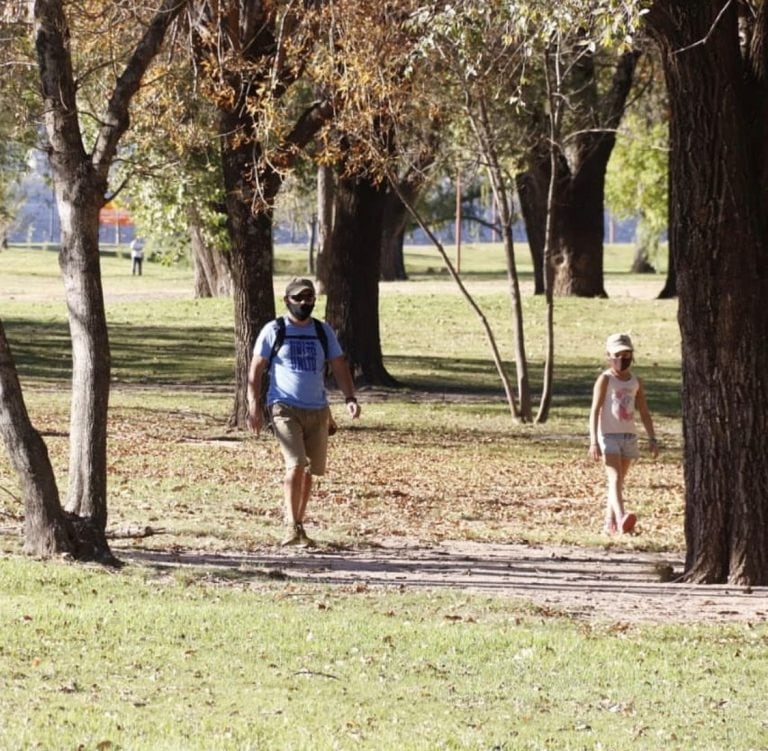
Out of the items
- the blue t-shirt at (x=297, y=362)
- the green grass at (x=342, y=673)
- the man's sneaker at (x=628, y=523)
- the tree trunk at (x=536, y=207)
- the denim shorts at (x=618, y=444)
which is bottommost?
the man's sneaker at (x=628, y=523)

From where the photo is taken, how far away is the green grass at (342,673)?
7.24m

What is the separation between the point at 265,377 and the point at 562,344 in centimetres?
2139

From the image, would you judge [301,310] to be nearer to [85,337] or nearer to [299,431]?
[299,431]

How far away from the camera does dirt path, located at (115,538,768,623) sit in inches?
436

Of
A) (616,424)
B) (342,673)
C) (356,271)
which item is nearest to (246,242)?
(356,271)

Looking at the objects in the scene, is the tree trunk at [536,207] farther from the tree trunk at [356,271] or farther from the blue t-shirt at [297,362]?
the blue t-shirt at [297,362]

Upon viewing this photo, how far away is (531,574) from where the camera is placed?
12.7 metres

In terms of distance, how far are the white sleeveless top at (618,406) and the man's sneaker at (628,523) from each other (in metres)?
0.69

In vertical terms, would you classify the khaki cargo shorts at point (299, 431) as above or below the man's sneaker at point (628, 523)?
above

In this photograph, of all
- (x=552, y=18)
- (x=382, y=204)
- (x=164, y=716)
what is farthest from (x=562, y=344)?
(x=164, y=716)

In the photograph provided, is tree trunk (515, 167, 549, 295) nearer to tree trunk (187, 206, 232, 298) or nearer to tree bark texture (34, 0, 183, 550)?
tree trunk (187, 206, 232, 298)

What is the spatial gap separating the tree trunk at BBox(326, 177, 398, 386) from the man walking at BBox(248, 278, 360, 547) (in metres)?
12.5

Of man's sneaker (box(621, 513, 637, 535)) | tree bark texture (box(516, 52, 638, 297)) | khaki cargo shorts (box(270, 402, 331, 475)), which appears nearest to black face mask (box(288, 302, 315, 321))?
khaki cargo shorts (box(270, 402, 331, 475))

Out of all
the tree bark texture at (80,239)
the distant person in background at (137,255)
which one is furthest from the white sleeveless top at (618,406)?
the distant person in background at (137,255)
